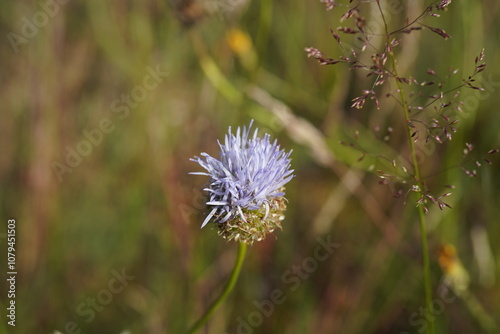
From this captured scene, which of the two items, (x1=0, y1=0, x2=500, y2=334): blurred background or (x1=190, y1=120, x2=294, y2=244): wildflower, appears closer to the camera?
(x1=190, y1=120, x2=294, y2=244): wildflower

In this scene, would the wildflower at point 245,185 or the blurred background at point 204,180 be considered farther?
the blurred background at point 204,180

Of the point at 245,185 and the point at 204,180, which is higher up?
the point at 204,180

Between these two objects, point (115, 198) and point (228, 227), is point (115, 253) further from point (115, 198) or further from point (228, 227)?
point (228, 227)

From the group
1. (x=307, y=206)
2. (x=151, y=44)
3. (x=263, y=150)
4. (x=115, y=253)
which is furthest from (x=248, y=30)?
(x=263, y=150)

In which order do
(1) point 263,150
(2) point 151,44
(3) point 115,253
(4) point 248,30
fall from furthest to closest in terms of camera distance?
(4) point 248,30 < (2) point 151,44 < (3) point 115,253 < (1) point 263,150
